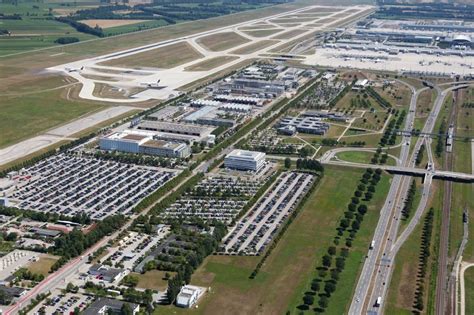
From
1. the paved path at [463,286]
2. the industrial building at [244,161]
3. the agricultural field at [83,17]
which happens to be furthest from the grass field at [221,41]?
the paved path at [463,286]

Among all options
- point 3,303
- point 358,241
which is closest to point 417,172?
point 358,241

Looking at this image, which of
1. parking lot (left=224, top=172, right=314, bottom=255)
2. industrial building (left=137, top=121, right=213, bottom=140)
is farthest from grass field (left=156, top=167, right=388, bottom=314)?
industrial building (left=137, top=121, right=213, bottom=140)

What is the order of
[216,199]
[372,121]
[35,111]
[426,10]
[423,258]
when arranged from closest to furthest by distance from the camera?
1. [423,258]
2. [216,199]
3. [372,121]
4. [35,111]
5. [426,10]

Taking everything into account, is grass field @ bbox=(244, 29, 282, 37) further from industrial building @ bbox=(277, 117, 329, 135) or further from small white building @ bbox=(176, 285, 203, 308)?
small white building @ bbox=(176, 285, 203, 308)

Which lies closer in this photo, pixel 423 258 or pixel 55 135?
pixel 423 258

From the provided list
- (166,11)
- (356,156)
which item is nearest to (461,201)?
(356,156)

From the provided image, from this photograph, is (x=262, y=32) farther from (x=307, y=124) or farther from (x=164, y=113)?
(x=307, y=124)
